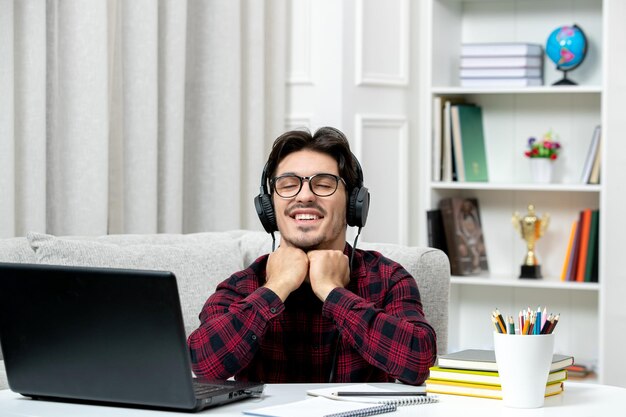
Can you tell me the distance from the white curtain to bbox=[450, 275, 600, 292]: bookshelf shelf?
2.92ft

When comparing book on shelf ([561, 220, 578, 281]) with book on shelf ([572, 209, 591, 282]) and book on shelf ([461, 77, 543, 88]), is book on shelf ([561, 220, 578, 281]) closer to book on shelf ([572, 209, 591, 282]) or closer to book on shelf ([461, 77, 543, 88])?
book on shelf ([572, 209, 591, 282])

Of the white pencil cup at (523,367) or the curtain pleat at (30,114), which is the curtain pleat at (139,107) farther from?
the white pencil cup at (523,367)

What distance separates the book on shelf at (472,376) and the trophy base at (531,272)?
2381mm

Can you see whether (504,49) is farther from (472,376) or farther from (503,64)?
(472,376)

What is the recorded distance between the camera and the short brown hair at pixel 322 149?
2006 millimetres

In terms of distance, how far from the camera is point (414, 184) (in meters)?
3.99

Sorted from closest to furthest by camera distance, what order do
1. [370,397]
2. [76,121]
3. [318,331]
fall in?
[370,397], [318,331], [76,121]

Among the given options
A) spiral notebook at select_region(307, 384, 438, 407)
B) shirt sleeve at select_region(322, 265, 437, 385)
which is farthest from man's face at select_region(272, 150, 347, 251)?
spiral notebook at select_region(307, 384, 438, 407)

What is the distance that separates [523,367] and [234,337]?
Answer: 558 mm

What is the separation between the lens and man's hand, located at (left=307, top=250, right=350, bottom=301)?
1805mm

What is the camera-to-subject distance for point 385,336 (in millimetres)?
1731

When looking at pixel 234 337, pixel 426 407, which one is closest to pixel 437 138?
pixel 234 337

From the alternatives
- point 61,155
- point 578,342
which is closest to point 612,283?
point 578,342

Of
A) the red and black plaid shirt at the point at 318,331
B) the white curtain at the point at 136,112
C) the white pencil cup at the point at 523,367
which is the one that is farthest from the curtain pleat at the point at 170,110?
the white pencil cup at the point at 523,367
